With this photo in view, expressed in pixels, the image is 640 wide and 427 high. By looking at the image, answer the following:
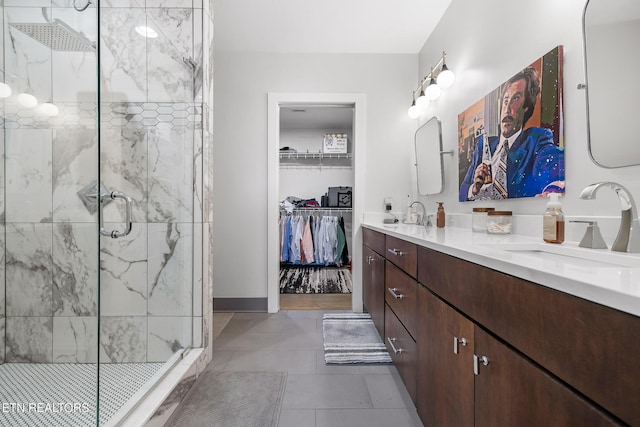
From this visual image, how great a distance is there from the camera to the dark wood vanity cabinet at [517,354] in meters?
0.44

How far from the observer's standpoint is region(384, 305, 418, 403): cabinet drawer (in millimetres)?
1336

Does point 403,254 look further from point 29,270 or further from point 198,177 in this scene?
point 29,270

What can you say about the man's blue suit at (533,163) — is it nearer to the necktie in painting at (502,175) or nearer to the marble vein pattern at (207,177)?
the necktie in painting at (502,175)

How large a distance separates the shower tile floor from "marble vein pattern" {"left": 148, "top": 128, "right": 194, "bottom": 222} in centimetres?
83

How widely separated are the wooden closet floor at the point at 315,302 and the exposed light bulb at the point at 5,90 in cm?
240

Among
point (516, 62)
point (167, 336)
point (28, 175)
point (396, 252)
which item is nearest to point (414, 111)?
point (516, 62)

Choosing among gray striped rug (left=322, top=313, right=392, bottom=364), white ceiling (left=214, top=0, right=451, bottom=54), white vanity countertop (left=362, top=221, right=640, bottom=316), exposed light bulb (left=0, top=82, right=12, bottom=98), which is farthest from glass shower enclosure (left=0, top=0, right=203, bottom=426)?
white vanity countertop (left=362, top=221, right=640, bottom=316)

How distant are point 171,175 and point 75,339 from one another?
945mm

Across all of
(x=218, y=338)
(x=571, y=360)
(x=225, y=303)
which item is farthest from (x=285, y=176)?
(x=571, y=360)

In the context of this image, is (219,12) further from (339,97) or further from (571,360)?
(571,360)

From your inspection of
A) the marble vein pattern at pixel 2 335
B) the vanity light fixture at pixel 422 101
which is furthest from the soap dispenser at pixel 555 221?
the marble vein pattern at pixel 2 335

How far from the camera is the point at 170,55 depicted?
6.01 feet

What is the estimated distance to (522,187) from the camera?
1.41 metres

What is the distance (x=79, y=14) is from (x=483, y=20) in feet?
6.99
